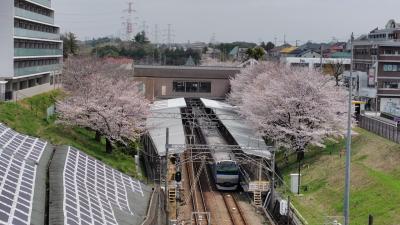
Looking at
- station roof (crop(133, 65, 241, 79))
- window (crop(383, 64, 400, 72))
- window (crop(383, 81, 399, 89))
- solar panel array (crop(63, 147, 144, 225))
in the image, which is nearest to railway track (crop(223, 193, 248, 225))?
solar panel array (crop(63, 147, 144, 225))

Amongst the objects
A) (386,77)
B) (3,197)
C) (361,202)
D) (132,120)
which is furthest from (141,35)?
(3,197)

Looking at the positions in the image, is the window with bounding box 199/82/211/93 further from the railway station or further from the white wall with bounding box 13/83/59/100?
the railway station

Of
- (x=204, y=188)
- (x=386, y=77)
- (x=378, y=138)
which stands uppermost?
(x=386, y=77)

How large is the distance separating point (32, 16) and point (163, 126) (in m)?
16.9

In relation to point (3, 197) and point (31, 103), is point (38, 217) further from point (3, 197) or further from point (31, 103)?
point (31, 103)

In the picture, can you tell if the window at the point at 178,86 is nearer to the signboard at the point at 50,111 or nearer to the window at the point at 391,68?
the window at the point at 391,68

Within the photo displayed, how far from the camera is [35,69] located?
4794 centimetres

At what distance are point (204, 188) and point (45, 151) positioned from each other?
571 inches

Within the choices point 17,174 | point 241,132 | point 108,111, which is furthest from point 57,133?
point 17,174

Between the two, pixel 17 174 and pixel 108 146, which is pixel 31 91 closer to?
pixel 108 146

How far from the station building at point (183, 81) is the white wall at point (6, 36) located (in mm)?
24537

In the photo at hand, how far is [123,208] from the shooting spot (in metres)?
15.5

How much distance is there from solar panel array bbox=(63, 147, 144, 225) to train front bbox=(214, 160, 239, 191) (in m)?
11.6

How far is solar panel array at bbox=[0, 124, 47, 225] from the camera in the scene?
11633 millimetres
